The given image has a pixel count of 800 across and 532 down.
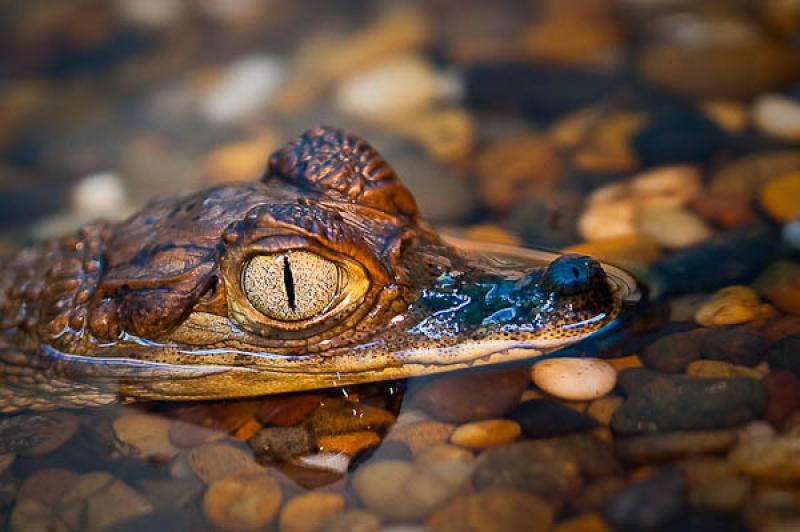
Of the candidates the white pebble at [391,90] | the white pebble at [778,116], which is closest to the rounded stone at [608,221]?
the white pebble at [778,116]

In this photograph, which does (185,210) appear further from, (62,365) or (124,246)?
(62,365)

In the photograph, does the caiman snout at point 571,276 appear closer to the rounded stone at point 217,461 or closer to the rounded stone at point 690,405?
the rounded stone at point 690,405

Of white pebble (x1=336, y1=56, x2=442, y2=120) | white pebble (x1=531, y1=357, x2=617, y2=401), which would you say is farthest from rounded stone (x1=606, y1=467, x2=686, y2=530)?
white pebble (x1=336, y1=56, x2=442, y2=120)

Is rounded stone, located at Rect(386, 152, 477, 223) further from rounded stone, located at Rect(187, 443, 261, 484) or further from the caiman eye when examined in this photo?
rounded stone, located at Rect(187, 443, 261, 484)

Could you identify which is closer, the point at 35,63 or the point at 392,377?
the point at 392,377

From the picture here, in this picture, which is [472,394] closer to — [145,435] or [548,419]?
[548,419]

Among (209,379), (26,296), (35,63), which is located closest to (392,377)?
(209,379)
